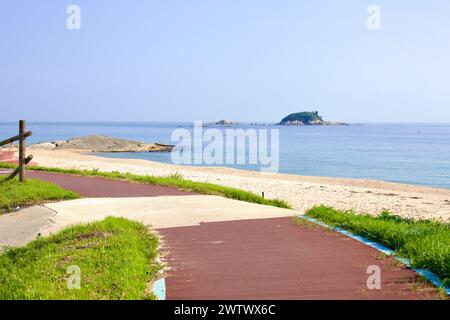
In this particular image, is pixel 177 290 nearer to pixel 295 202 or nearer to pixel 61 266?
pixel 61 266

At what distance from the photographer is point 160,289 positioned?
565cm

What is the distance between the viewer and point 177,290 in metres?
5.62

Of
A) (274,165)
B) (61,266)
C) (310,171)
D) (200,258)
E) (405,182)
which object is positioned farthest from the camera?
(274,165)

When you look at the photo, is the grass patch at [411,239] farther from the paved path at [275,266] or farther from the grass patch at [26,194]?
the grass patch at [26,194]

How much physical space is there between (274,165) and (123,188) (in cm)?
3175

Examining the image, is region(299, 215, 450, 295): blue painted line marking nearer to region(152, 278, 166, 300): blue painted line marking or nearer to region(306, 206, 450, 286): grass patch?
region(306, 206, 450, 286): grass patch

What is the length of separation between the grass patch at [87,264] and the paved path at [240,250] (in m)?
0.37

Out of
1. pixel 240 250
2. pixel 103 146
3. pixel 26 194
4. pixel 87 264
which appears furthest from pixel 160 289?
pixel 103 146

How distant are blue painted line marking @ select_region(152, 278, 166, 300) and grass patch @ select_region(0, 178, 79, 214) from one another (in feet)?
24.5

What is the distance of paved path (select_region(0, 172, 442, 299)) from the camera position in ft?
18.3

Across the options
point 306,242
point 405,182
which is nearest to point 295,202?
point 306,242

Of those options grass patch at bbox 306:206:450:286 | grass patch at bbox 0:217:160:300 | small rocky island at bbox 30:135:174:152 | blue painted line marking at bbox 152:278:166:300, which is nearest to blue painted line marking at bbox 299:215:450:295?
grass patch at bbox 306:206:450:286

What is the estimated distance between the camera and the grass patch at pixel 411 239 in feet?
20.5

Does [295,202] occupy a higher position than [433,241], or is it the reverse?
[433,241]
